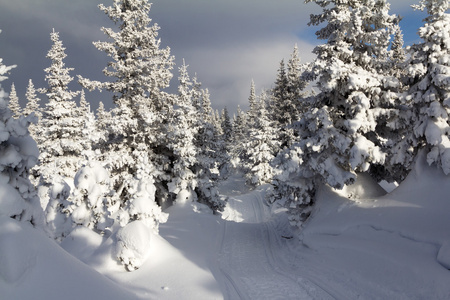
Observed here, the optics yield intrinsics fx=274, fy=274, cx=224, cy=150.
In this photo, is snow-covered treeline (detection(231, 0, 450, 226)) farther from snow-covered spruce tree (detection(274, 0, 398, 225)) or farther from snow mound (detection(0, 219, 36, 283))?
snow mound (detection(0, 219, 36, 283))

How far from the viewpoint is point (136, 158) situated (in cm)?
2038

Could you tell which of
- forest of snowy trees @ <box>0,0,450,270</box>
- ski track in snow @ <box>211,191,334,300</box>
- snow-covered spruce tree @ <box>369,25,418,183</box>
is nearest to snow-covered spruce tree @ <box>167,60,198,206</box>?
forest of snowy trees @ <box>0,0,450,270</box>

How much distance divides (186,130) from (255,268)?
12.3m

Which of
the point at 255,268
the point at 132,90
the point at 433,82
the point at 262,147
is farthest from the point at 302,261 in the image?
the point at 262,147

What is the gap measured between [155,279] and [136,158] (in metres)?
11.9

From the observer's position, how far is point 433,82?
1198 centimetres

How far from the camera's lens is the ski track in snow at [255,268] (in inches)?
390

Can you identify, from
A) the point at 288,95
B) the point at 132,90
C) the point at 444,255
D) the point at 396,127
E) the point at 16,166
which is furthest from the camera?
the point at 288,95

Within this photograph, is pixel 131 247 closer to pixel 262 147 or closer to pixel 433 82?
pixel 433 82

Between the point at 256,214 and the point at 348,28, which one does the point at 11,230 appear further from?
the point at 256,214

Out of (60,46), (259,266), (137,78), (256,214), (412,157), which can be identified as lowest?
(256,214)

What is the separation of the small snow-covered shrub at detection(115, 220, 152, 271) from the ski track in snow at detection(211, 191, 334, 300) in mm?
3337

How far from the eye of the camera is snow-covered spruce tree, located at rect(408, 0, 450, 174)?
11.4m

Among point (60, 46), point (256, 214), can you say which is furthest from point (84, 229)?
point (256, 214)
